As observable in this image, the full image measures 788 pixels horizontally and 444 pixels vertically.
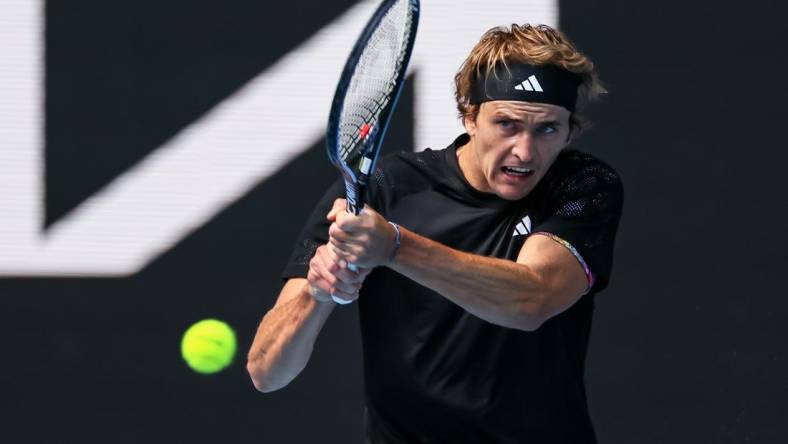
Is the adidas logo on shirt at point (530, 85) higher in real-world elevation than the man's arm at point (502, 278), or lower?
higher

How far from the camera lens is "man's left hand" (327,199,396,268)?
198 cm

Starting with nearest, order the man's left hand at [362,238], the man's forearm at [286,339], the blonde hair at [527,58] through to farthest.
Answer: the man's left hand at [362,238], the man's forearm at [286,339], the blonde hair at [527,58]

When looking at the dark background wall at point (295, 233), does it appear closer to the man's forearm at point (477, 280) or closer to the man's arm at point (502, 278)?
the man's arm at point (502, 278)

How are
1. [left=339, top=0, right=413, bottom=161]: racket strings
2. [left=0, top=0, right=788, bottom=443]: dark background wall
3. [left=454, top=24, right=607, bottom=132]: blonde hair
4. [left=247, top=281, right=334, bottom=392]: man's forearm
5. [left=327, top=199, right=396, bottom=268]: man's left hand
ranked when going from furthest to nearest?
[left=0, top=0, right=788, bottom=443]: dark background wall
[left=454, top=24, right=607, bottom=132]: blonde hair
[left=247, top=281, right=334, bottom=392]: man's forearm
[left=339, top=0, right=413, bottom=161]: racket strings
[left=327, top=199, right=396, bottom=268]: man's left hand

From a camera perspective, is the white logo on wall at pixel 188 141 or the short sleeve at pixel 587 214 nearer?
the short sleeve at pixel 587 214

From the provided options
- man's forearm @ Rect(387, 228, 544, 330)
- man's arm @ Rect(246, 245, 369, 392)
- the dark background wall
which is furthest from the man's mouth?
the dark background wall

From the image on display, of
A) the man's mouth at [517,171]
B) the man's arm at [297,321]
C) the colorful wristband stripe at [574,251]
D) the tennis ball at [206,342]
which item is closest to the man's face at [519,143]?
the man's mouth at [517,171]

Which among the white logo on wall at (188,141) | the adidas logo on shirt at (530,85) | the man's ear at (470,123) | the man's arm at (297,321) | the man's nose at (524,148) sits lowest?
the white logo on wall at (188,141)

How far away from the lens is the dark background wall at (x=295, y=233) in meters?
3.48

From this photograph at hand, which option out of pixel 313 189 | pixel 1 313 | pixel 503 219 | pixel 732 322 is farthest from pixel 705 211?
pixel 1 313

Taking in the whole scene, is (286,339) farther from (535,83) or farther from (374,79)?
(535,83)

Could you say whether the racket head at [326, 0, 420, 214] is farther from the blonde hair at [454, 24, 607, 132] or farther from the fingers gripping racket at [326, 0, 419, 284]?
the blonde hair at [454, 24, 607, 132]

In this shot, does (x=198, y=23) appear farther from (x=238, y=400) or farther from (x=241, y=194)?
(x=238, y=400)

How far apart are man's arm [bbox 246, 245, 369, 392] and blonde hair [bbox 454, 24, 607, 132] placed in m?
0.49
